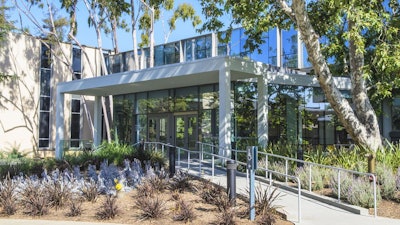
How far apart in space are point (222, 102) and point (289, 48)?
14.4 meters

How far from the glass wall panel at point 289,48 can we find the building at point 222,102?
0.06m

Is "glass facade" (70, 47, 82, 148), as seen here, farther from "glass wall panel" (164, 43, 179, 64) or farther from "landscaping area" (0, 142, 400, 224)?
"landscaping area" (0, 142, 400, 224)

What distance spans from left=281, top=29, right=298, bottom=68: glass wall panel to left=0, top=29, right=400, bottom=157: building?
2.5 inches

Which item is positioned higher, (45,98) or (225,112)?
(45,98)

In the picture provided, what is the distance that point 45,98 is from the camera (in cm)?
3141

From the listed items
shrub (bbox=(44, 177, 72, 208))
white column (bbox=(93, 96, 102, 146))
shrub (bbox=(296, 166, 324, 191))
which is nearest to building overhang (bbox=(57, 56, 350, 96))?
white column (bbox=(93, 96, 102, 146))

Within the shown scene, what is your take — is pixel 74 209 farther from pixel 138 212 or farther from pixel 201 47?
pixel 201 47

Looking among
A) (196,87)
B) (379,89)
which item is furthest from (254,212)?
Result: (196,87)

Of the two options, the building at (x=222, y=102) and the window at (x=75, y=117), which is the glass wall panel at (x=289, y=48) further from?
the window at (x=75, y=117)

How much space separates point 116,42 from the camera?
30.0 metres

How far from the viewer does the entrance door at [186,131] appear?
21.9 meters

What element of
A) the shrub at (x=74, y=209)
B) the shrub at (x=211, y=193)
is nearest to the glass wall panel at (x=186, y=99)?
the shrub at (x=211, y=193)

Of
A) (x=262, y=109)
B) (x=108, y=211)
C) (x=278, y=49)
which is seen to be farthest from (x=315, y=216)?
(x=278, y=49)

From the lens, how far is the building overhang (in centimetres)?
1614
